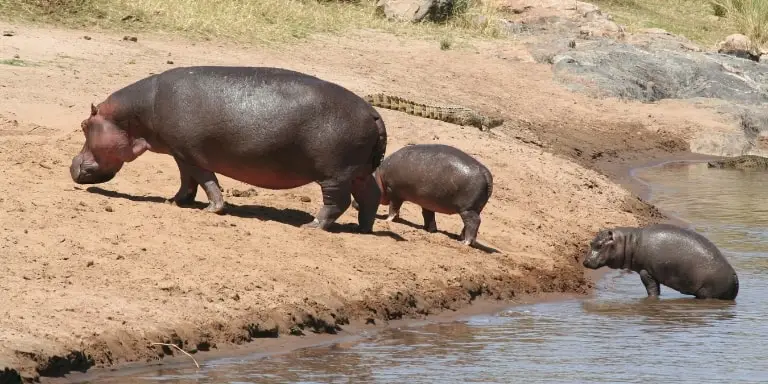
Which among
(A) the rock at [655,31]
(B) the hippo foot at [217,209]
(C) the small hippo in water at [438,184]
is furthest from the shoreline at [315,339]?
(A) the rock at [655,31]

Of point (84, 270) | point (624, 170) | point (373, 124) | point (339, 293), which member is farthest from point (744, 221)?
point (84, 270)

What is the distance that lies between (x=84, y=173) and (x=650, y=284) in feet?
15.3

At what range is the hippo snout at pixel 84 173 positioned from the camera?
10.2m

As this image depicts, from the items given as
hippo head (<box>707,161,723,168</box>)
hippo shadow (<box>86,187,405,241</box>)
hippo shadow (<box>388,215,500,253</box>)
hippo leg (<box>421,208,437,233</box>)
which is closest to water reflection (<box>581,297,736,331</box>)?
hippo shadow (<box>388,215,500,253</box>)

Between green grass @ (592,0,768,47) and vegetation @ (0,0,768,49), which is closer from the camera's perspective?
vegetation @ (0,0,768,49)

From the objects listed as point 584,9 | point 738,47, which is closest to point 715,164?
point 584,9

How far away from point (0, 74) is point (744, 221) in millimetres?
7976

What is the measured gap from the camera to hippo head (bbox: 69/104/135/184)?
10039 mm

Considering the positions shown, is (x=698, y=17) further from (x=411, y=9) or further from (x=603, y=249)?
(x=603, y=249)

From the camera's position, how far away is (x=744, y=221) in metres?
14.7

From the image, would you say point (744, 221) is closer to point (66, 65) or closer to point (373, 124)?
point (373, 124)

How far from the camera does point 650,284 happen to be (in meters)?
11.2

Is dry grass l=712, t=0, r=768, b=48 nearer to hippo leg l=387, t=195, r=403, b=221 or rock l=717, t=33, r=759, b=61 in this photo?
rock l=717, t=33, r=759, b=61

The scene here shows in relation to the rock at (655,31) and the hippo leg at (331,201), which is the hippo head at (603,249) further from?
the rock at (655,31)
